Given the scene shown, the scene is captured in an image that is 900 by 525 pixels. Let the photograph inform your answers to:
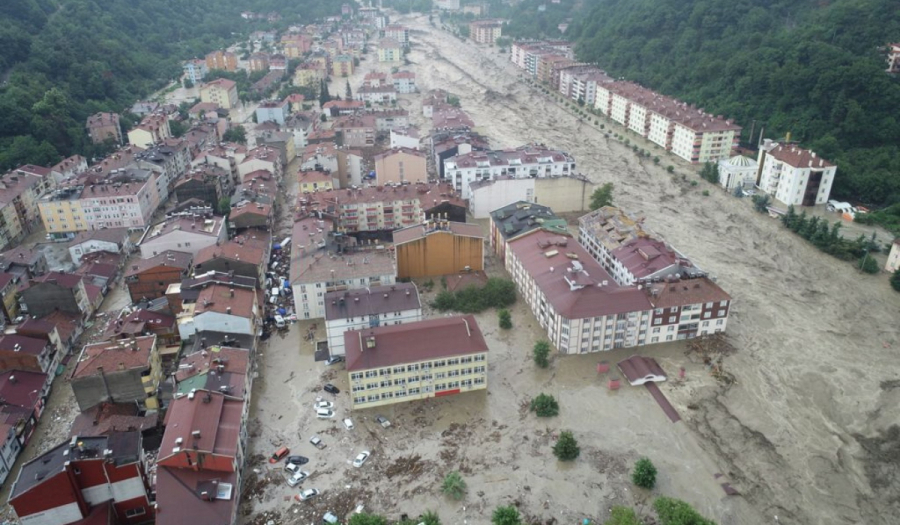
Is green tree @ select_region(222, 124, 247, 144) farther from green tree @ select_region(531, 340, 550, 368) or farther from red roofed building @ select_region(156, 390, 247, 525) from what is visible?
green tree @ select_region(531, 340, 550, 368)

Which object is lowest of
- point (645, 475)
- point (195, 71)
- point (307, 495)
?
point (307, 495)

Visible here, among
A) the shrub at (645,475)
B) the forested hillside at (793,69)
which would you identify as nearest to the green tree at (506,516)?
the shrub at (645,475)

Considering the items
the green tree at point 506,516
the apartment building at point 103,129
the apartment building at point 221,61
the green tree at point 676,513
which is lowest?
the green tree at point 506,516

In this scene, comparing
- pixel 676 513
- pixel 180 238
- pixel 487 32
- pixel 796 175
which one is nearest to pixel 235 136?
pixel 180 238

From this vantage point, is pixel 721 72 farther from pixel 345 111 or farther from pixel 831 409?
pixel 831 409

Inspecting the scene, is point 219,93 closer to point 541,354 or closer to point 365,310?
point 365,310

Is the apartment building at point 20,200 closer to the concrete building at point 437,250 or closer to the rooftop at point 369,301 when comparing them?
the rooftop at point 369,301
